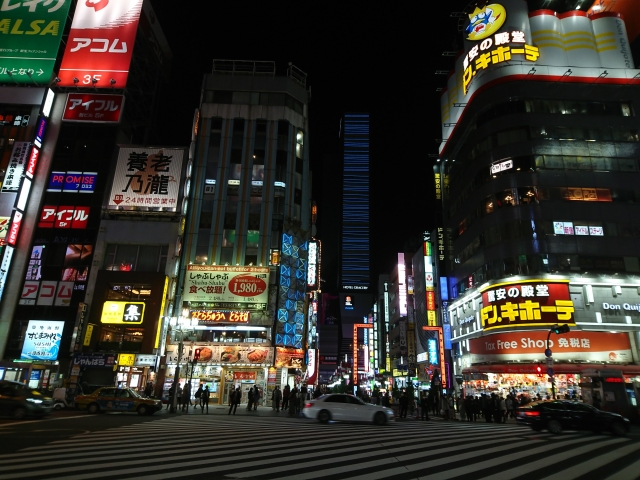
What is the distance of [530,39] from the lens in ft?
131

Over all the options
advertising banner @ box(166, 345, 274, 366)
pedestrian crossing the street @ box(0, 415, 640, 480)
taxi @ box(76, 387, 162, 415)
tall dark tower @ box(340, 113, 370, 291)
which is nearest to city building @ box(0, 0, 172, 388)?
advertising banner @ box(166, 345, 274, 366)

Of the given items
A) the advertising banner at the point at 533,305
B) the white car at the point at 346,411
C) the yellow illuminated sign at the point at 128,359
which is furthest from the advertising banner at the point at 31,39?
the advertising banner at the point at 533,305

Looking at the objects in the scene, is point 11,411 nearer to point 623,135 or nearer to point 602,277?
point 602,277

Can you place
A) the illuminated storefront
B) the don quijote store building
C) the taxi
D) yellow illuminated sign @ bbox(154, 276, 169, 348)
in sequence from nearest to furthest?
the taxi → the illuminated storefront → the don quijote store building → yellow illuminated sign @ bbox(154, 276, 169, 348)

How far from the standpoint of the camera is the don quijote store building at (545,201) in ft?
103

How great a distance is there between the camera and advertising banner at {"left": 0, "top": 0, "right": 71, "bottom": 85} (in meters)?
39.2

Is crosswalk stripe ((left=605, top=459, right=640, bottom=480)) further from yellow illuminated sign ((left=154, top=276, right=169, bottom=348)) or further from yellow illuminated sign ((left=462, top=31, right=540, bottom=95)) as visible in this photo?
yellow illuminated sign ((left=462, top=31, right=540, bottom=95))

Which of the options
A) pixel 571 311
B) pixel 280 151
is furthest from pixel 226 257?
pixel 571 311

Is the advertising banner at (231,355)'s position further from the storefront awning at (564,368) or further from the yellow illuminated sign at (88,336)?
the storefront awning at (564,368)

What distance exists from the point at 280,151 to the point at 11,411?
31.8 metres

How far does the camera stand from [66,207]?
37.2 metres

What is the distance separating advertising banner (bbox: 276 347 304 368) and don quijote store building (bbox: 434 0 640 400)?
1461cm

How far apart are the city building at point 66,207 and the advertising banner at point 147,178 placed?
21.3 inches

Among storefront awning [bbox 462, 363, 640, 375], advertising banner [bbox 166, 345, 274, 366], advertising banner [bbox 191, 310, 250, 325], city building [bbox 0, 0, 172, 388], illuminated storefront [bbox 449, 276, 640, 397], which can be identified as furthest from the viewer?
advertising banner [bbox 191, 310, 250, 325]
